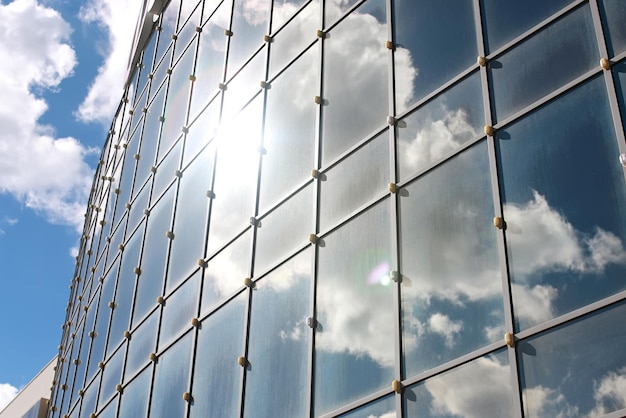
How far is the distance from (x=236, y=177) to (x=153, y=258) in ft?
11.7

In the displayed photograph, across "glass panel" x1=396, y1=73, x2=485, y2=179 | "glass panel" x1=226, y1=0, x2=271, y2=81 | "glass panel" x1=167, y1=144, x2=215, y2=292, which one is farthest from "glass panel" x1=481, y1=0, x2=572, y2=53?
"glass panel" x1=167, y1=144, x2=215, y2=292

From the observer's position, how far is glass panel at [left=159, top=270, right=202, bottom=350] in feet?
51.4

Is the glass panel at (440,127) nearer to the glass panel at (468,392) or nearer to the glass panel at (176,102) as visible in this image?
the glass panel at (468,392)

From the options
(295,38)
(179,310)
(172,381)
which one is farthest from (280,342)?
(295,38)

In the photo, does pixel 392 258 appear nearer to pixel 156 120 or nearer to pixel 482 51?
pixel 482 51

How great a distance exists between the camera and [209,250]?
620 inches

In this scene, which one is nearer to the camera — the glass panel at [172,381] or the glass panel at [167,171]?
the glass panel at [172,381]

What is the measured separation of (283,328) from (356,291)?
5.23 feet

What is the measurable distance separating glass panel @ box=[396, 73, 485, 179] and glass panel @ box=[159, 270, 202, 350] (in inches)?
209

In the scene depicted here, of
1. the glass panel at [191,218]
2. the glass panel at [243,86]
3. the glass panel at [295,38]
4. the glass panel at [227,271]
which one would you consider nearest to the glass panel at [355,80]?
the glass panel at [295,38]

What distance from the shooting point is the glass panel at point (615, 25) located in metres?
9.71

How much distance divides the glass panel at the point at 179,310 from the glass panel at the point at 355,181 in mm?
3697

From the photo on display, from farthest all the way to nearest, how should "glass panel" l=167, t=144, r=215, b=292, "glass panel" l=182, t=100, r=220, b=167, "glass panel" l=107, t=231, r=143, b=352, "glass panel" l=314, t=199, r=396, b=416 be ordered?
"glass panel" l=107, t=231, r=143, b=352 < "glass panel" l=182, t=100, r=220, b=167 < "glass panel" l=167, t=144, r=215, b=292 < "glass panel" l=314, t=199, r=396, b=416

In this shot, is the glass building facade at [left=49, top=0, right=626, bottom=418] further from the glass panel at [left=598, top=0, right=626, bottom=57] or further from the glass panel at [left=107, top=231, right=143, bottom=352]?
the glass panel at [left=107, top=231, right=143, bottom=352]
